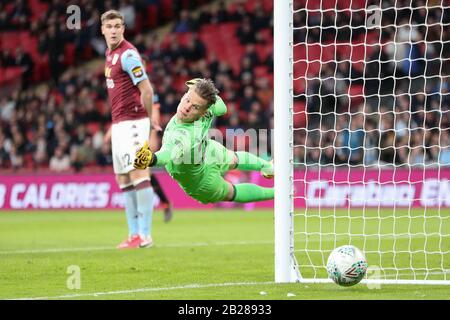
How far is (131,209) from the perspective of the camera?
10.6 m

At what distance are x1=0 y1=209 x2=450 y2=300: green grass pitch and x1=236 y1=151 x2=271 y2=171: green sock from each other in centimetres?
92

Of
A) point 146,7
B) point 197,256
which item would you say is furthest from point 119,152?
point 146,7

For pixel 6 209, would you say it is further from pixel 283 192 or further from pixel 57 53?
pixel 283 192

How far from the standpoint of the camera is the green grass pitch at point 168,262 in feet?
21.8

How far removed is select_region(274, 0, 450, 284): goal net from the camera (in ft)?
24.0

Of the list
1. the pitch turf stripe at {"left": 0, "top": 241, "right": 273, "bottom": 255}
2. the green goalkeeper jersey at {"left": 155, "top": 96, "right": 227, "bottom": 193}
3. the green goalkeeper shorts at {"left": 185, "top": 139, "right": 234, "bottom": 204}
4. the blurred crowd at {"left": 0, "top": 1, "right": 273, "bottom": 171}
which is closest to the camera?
the green goalkeeper jersey at {"left": 155, "top": 96, "right": 227, "bottom": 193}

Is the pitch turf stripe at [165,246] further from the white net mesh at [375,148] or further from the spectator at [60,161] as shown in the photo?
the spectator at [60,161]

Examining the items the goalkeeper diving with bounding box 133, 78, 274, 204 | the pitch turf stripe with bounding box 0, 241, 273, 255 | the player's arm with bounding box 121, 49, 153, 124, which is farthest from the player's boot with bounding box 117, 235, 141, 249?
the goalkeeper diving with bounding box 133, 78, 274, 204

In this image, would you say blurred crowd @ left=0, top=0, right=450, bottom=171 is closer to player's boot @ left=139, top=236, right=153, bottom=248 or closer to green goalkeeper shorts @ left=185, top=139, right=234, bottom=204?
player's boot @ left=139, top=236, right=153, bottom=248

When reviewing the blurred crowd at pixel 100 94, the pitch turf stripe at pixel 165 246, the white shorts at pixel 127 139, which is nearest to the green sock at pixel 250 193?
the white shorts at pixel 127 139

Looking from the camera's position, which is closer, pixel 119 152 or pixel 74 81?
pixel 119 152

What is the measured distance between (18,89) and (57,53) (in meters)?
1.45

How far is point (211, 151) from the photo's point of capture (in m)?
8.25

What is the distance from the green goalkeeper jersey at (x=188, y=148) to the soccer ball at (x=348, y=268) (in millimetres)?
1551
